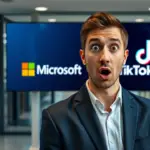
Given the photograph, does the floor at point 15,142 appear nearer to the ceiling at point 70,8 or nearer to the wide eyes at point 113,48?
the ceiling at point 70,8

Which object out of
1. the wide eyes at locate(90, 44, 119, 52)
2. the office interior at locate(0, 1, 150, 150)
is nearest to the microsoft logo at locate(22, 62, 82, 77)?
the office interior at locate(0, 1, 150, 150)

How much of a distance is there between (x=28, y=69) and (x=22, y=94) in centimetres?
260

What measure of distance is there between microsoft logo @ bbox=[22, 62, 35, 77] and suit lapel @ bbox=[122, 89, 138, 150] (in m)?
4.29

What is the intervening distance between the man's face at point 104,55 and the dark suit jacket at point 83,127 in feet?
0.33

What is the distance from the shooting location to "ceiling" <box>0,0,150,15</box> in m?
5.48

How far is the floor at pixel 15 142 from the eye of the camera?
6031 millimetres

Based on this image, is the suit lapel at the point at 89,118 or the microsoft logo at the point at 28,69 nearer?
the suit lapel at the point at 89,118

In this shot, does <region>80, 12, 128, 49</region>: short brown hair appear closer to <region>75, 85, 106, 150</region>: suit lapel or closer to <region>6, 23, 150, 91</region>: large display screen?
<region>75, 85, 106, 150</region>: suit lapel

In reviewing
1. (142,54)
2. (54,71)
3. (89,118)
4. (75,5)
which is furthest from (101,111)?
(75,5)

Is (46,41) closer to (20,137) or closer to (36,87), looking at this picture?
(36,87)

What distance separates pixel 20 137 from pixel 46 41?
266cm

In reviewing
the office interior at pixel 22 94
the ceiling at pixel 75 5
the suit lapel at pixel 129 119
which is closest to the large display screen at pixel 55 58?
the ceiling at pixel 75 5

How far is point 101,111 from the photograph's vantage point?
3.13 feet

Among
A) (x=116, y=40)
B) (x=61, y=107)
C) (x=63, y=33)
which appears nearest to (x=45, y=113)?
(x=61, y=107)
